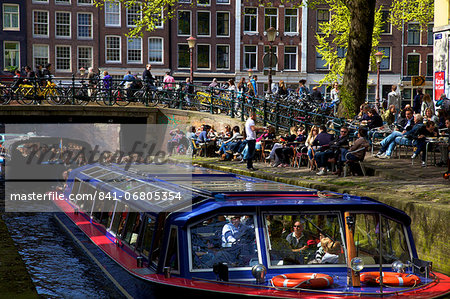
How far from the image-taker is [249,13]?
46500 mm

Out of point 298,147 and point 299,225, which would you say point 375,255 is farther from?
point 298,147

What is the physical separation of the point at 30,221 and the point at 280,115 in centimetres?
874

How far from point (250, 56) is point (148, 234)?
39.1 meters

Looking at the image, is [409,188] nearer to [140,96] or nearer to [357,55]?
[357,55]

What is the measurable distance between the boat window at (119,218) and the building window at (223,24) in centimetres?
3702

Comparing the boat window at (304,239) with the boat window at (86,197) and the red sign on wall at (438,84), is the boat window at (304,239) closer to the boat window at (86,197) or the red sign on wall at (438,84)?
the boat window at (86,197)

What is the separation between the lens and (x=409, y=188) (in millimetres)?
12242

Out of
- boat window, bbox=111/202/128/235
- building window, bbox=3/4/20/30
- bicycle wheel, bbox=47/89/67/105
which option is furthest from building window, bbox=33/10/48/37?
boat window, bbox=111/202/128/235

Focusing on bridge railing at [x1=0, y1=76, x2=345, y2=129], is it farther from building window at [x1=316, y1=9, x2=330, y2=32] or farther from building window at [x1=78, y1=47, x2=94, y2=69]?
building window at [x1=316, y1=9, x2=330, y2=32]

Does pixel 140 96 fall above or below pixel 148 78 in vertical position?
below

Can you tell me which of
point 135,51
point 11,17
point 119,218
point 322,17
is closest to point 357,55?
point 119,218

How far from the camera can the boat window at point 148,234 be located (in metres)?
8.49

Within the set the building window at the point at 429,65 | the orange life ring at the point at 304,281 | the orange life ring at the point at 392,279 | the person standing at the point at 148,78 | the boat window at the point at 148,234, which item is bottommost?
the orange life ring at the point at 392,279

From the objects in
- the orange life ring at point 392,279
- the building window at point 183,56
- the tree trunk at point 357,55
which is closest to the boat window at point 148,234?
the orange life ring at point 392,279
